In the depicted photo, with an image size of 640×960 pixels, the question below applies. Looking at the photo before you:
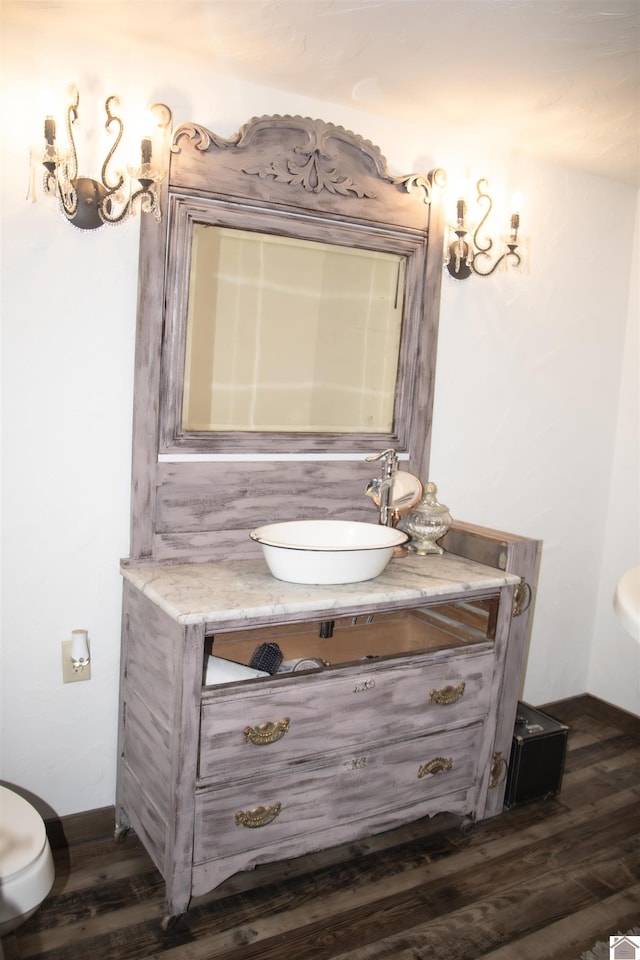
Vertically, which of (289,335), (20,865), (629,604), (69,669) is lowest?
(20,865)

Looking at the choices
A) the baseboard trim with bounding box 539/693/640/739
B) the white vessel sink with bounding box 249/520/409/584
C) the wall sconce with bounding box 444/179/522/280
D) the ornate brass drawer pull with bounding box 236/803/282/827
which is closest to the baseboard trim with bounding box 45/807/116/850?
the ornate brass drawer pull with bounding box 236/803/282/827

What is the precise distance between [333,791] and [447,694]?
0.42 metres

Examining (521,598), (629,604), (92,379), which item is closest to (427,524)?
(521,598)

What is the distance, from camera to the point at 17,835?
148cm

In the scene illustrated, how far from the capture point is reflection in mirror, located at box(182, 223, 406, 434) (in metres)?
2.13

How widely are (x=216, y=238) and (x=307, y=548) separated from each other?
91 cm

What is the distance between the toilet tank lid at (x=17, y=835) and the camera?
55.3 inches

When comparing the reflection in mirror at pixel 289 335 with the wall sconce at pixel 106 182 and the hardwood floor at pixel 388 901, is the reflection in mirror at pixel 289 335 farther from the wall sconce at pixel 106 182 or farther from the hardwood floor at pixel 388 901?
the hardwood floor at pixel 388 901

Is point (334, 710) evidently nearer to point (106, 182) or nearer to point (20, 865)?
point (20, 865)

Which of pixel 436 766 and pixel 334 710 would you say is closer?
pixel 334 710

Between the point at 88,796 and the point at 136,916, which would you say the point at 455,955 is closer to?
the point at 136,916

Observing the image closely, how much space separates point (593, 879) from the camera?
214 centimetres

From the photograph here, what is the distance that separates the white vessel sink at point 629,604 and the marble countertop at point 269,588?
78cm

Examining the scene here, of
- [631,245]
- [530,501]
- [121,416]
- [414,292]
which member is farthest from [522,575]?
[631,245]
